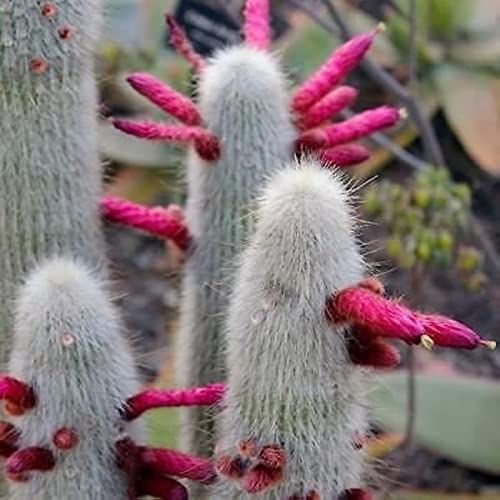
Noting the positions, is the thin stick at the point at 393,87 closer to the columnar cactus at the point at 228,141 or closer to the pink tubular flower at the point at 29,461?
the columnar cactus at the point at 228,141

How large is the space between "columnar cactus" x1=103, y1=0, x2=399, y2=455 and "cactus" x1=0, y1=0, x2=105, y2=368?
0.19 feet

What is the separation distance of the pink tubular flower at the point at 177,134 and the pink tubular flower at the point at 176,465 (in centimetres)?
30

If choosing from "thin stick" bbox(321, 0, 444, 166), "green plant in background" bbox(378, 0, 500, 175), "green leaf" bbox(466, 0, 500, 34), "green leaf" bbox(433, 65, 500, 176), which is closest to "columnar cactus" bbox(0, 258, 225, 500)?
"thin stick" bbox(321, 0, 444, 166)

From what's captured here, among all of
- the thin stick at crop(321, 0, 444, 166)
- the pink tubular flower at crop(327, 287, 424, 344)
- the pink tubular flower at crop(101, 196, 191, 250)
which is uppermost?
the thin stick at crop(321, 0, 444, 166)

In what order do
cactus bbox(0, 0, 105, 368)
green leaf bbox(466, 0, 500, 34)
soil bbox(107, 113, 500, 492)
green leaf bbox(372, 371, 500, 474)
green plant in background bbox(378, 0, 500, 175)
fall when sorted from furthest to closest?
green leaf bbox(466, 0, 500, 34) → green plant in background bbox(378, 0, 500, 175) → soil bbox(107, 113, 500, 492) → green leaf bbox(372, 371, 500, 474) → cactus bbox(0, 0, 105, 368)

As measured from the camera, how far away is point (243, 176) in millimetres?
1249

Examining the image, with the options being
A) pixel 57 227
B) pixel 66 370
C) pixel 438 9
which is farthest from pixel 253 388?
pixel 438 9

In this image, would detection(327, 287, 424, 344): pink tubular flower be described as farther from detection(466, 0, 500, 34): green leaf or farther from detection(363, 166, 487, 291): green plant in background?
detection(466, 0, 500, 34): green leaf

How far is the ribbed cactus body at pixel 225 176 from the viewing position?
1229 millimetres

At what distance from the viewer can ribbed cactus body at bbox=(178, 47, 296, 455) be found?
1229 mm

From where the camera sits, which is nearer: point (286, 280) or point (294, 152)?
point (286, 280)

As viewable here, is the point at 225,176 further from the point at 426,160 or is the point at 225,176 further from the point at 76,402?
the point at 426,160

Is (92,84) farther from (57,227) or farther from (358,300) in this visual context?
(358,300)

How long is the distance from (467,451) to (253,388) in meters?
1.30
